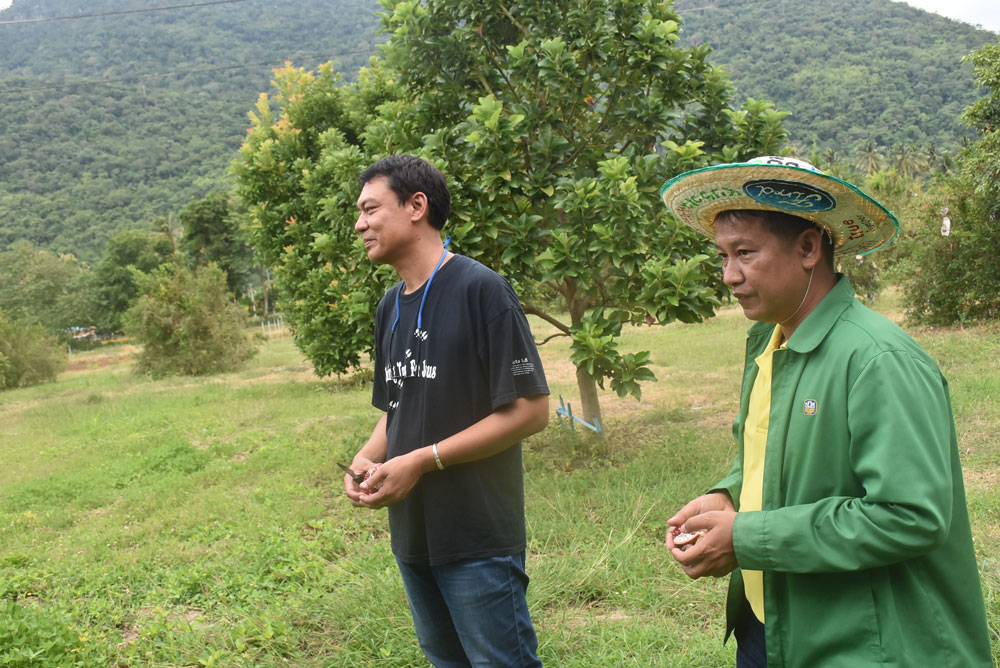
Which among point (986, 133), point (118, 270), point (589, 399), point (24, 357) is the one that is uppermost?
point (986, 133)

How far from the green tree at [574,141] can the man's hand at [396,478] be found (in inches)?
139

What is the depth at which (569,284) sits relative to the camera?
6.73 metres

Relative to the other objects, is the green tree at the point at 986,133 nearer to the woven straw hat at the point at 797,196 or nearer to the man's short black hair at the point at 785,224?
the woven straw hat at the point at 797,196

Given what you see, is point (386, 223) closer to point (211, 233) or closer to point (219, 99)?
point (211, 233)

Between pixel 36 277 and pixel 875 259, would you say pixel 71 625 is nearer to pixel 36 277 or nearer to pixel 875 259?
pixel 875 259

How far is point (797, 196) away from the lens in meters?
1.58

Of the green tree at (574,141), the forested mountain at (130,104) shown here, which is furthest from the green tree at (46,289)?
the green tree at (574,141)

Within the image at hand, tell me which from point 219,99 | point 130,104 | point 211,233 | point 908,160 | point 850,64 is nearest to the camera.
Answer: point 211,233

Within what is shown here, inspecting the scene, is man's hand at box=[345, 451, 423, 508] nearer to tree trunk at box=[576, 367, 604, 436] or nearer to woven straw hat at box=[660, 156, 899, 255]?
woven straw hat at box=[660, 156, 899, 255]

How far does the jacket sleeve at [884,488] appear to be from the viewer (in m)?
1.30

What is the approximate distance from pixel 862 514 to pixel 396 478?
1.20 meters

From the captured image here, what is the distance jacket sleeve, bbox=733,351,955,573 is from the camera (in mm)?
1303

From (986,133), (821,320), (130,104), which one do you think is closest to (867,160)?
(986,133)

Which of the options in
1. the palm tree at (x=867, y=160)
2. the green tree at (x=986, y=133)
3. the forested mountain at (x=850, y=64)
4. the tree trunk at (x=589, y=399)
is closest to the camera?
the tree trunk at (x=589, y=399)
